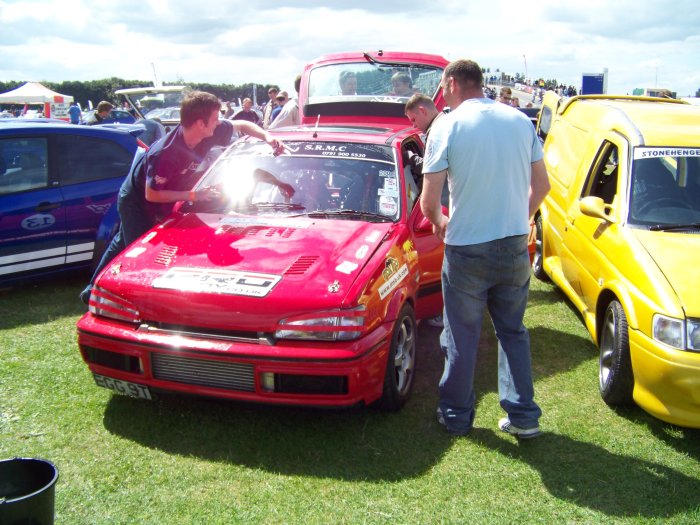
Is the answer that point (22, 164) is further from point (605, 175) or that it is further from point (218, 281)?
point (605, 175)

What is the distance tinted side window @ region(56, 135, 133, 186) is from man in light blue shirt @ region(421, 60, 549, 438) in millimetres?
4208

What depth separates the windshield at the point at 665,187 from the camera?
15.0 feet

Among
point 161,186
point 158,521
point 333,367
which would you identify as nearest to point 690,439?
point 333,367

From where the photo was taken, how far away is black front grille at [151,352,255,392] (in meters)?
3.48

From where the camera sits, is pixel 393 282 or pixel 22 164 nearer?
pixel 393 282

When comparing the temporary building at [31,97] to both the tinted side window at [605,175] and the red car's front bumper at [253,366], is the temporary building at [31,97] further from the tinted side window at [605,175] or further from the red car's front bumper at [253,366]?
the red car's front bumper at [253,366]

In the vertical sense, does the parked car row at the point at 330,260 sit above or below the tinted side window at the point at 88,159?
below

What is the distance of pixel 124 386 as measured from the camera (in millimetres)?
3746

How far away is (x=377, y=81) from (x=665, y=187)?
4047 mm

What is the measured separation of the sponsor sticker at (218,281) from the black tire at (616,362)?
2044 mm

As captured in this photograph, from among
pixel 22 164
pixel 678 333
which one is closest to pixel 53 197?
pixel 22 164

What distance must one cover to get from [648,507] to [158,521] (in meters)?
2.27

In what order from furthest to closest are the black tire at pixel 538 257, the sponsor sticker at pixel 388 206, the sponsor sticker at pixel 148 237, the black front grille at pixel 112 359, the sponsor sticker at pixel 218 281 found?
1. the black tire at pixel 538 257
2. the sponsor sticker at pixel 388 206
3. the sponsor sticker at pixel 148 237
4. the black front grille at pixel 112 359
5. the sponsor sticker at pixel 218 281

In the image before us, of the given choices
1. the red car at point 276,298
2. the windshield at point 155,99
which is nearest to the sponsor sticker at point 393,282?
the red car at point 276,298
